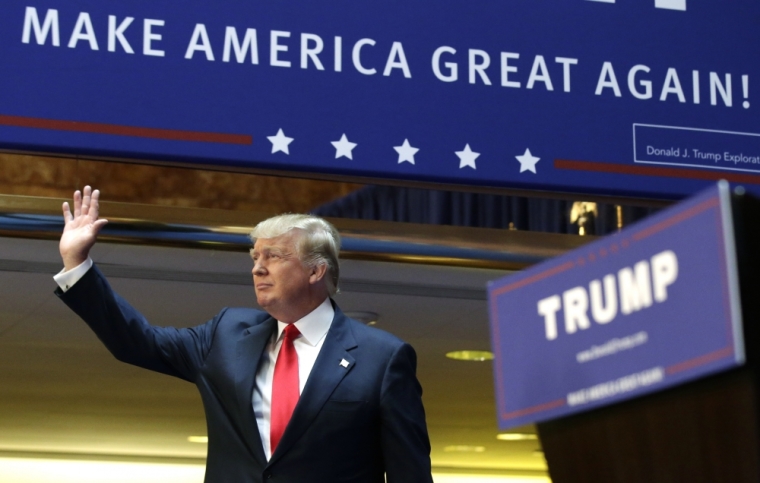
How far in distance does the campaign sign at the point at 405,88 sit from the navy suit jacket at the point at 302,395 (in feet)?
1.22

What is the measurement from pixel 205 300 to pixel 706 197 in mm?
3737

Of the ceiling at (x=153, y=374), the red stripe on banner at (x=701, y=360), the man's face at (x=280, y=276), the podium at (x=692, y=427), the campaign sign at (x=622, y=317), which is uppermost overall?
the ceiling at (x=153, y=374)

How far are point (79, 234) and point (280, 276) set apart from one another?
1.51 feet

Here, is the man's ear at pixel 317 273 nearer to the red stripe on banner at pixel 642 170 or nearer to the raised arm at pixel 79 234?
the raised arm at pixel 79 234

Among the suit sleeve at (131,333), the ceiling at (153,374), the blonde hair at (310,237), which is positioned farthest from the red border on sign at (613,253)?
the ceiling at (153,374)

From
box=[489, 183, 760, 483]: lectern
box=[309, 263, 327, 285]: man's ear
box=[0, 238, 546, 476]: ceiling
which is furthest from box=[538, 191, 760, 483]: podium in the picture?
box=[0, 238, 546, 476]: ceiling

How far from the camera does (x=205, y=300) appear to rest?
4.59 metres

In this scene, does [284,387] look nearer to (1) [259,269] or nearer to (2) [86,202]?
(1) [259,269]

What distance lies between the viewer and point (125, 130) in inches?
104

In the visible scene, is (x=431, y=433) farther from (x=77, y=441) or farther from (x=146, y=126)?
(x=146, y=126)

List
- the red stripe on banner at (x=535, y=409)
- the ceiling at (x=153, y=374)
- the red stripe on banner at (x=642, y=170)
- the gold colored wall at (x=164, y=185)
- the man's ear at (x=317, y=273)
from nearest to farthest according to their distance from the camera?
1. the red stripe on banner at (x=535, y=409)
2. the man's ear at (x=317, y=273)
3. the red stripe on banner at (x=642, y=170)
4. the ceiling at (x=153, y=374)
5. the gold colored wall at (x=164, y=185)

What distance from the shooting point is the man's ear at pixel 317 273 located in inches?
107

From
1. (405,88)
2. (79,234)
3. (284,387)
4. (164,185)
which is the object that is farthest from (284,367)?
(164,185)

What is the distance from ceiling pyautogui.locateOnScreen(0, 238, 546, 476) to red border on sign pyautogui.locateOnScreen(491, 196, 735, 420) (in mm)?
2269
